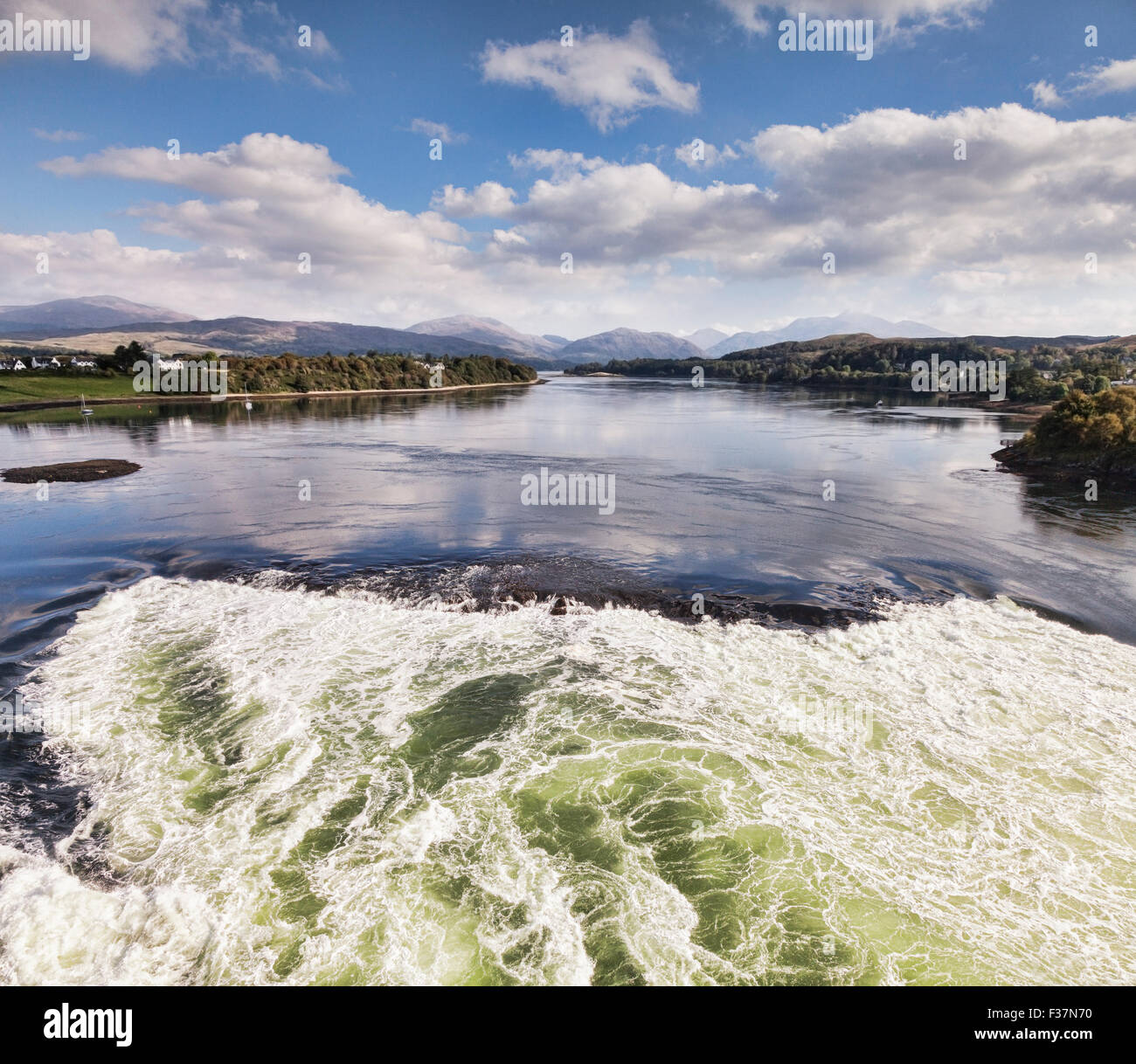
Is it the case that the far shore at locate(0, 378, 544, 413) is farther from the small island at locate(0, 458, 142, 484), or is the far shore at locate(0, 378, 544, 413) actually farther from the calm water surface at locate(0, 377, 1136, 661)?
the small island at locate(0, 458, 142, 484)

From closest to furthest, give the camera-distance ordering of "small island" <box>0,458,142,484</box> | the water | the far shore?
1. the water
2. "small island" <box>0,458,142,484</box>
3. the far shore

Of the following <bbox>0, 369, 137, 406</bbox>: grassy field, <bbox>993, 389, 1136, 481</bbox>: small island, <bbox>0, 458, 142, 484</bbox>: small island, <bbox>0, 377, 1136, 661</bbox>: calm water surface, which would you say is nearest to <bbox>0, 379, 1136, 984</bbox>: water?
<bbox>0, 377, 1136, 661</bbox>: calm water surface

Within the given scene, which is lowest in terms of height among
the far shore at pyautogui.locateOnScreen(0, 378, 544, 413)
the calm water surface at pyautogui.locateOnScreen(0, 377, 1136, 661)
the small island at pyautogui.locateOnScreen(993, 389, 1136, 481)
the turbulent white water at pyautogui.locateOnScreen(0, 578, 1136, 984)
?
the turbulent white water at pyautogui.locateOnScreen(0, 578, 1136, 984)

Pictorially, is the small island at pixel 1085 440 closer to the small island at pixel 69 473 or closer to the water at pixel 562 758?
the water at pixel 562 758

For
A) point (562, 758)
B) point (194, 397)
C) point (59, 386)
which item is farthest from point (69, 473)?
point (194, 397)

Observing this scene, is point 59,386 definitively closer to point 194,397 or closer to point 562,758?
point 194,397
